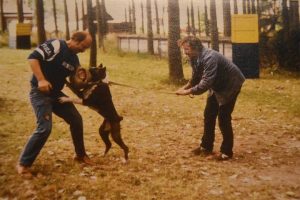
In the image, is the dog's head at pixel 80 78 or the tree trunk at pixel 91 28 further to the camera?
the tree trunk at pixel 91 28

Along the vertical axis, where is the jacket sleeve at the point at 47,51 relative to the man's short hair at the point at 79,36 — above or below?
below

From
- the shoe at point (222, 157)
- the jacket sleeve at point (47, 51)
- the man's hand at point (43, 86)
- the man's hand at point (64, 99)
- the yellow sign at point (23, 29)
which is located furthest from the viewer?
the yellow sign at point (23, 29)

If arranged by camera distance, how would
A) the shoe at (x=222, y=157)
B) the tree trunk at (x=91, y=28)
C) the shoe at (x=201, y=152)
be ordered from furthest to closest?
the tree trunk at (x=91, y=28), the shoe at (x=201, y=152), the shoe at (x=222, y=157)

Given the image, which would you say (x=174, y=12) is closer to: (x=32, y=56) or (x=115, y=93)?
(x=115, y=93)

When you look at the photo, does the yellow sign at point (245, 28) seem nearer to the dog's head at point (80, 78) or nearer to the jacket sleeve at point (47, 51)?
the dog's head at point (80, 78)

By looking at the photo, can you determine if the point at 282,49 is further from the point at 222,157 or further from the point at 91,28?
the point at 222,157

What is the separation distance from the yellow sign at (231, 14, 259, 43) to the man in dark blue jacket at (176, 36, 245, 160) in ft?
28.0

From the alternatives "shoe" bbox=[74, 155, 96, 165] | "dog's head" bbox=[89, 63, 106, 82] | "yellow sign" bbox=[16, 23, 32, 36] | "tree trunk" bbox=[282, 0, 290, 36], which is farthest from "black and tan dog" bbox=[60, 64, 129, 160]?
"yellow sign" bbox=[16, 23, 32, 36]

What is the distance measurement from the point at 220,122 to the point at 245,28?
8.88 m

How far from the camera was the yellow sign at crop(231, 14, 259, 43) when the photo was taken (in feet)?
48.5

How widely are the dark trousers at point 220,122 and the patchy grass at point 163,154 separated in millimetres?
326

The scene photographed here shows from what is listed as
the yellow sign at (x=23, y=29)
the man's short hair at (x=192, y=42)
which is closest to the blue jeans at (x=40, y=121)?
the man's short hair at (x=192, y=42)

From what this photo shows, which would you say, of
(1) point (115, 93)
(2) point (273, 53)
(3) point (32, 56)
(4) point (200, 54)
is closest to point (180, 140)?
(4) point (200, 54)

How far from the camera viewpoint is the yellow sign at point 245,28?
1478 centimetres
